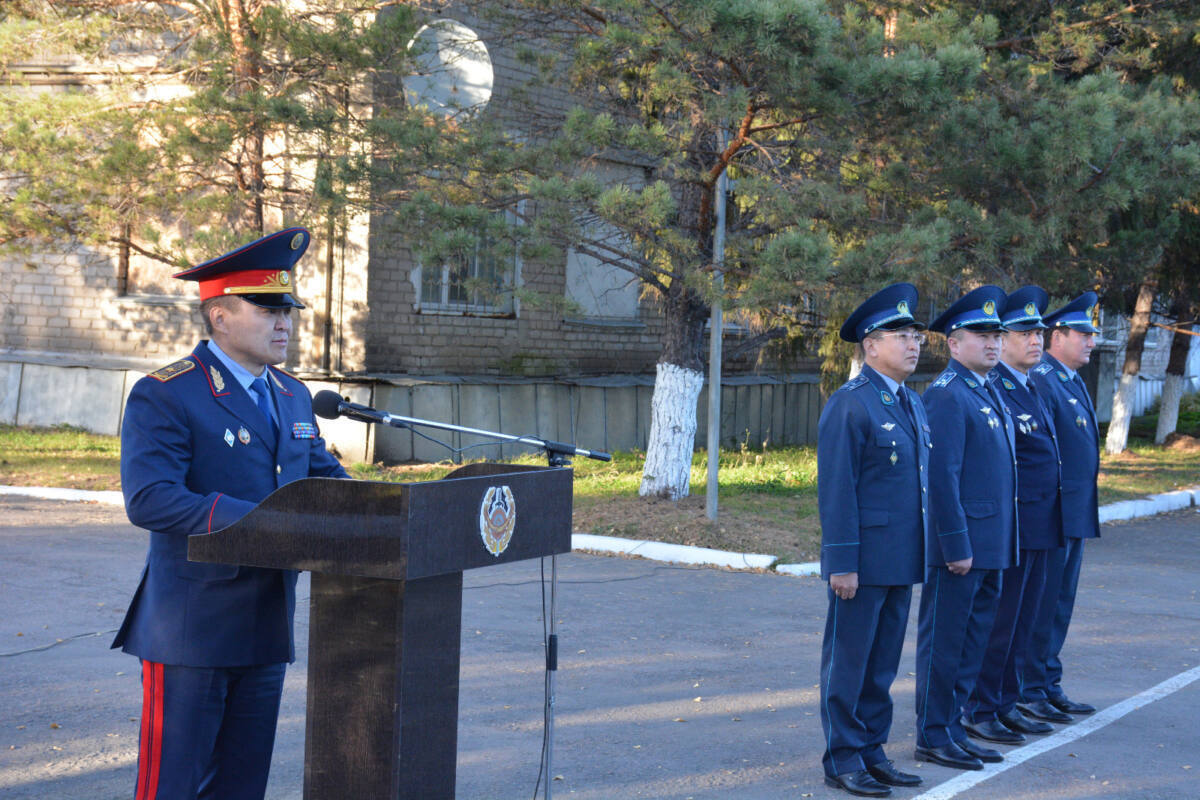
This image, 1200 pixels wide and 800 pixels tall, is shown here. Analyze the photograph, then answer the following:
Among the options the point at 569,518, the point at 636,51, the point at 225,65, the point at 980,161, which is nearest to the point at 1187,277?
the point at 980,161

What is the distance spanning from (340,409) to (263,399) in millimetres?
543

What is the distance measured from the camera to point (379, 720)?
2871 mm

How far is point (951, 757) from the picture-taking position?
18.0 ft

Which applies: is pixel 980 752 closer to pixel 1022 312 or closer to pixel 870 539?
pixel 870 539

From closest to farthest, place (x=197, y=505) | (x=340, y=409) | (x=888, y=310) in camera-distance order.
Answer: (x=197, y=505) < (x=340, y=409) < (x=888, y=310)

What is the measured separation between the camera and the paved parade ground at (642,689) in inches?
203

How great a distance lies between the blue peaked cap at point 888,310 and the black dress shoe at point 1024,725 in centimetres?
215

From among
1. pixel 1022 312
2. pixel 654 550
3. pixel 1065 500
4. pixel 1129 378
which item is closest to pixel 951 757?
pixel 1065 500

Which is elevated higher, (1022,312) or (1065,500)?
(1022,312)

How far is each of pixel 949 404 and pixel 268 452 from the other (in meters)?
3.47

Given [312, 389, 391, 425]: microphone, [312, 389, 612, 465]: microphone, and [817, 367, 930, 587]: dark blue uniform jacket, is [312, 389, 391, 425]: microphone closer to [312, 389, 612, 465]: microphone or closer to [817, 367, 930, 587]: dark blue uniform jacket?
[312, 389, 612, 465]: microphone

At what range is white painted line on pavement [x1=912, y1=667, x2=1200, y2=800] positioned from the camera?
5.18 metres

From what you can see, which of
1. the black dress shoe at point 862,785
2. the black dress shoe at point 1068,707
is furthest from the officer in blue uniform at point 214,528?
the black dress shoe at point 1068,707

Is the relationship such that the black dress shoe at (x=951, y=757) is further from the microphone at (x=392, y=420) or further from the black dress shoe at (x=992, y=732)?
the microphone at (x=392, y=420)
